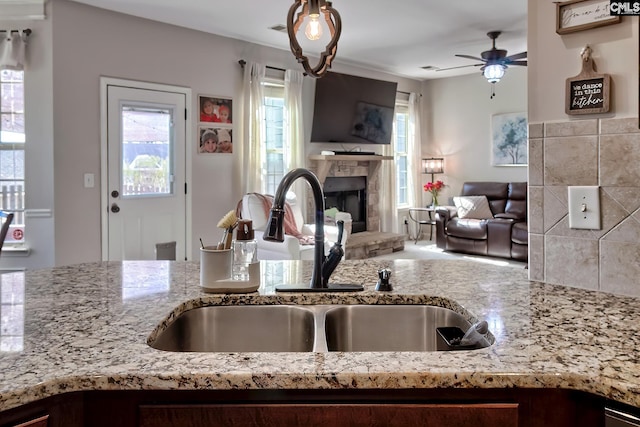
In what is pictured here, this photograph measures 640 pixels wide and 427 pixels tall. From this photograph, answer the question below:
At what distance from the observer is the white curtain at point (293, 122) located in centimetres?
615

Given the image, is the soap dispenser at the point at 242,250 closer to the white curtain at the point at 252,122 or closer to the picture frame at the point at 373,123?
the white curtain at the point at 252,122

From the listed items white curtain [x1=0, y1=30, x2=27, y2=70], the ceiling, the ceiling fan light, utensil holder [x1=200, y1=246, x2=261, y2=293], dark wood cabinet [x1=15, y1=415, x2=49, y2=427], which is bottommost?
dark wood cabinet [x1=15, y1=415, x2=49, y2=427]

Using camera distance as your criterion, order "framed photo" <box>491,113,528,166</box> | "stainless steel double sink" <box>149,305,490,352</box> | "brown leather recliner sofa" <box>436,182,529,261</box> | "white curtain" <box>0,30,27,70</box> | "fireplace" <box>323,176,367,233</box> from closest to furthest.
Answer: "stainless steel double sink" <box>149,305,490,352</box> < "white curtain" <box>0,30,27,70</box> < "brown leather recliner sofa" <box>436,182,529,261</box> < "fireplace" <box>323,176,367,233</box> < "framed photo" <box>491,113,528,166</box>

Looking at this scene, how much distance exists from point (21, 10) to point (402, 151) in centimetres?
566

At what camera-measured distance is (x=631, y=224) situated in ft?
4.09

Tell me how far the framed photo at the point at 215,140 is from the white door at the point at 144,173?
0.22 m

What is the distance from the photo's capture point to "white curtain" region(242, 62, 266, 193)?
5691 mm

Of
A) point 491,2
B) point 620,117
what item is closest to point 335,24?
point 620,117

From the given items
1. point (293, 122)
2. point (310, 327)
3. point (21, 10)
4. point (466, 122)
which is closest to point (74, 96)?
point (21, 10)

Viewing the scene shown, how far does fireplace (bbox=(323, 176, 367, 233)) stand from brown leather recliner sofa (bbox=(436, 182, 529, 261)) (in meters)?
1.12

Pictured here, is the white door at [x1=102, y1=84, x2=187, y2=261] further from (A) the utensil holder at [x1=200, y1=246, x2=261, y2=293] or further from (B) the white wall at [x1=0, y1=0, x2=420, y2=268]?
(A) the utensil holder at [x1=200, y1=246, x2=261, y2=293]

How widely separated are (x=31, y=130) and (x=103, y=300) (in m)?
3.71

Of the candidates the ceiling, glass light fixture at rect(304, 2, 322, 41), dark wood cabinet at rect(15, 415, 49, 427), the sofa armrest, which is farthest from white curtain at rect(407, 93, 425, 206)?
dark wood cabinet at rect(15, 415, 49, 427)

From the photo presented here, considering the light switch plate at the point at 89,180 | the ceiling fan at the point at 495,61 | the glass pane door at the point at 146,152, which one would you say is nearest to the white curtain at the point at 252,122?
the glass pane door at the point at 146,152
